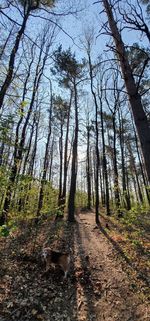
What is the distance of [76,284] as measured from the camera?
250 inches

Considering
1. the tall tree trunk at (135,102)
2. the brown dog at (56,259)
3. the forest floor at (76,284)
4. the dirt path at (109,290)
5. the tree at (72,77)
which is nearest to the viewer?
the tall tree trunk at (135,102)

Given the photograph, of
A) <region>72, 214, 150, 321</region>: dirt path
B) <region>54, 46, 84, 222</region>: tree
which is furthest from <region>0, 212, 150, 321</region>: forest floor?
<region>54, 46, 84, 222</region>: tree

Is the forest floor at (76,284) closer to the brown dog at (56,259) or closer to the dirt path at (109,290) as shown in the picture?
the dirt path at (109,290)

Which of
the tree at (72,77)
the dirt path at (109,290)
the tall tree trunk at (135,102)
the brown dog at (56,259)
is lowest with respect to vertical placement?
the dirt path at (109,290)

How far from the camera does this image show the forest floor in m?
5.17

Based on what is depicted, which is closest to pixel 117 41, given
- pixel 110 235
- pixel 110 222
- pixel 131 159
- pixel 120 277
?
pixel 120 277

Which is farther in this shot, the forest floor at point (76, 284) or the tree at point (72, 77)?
the tree at point (72, 77)

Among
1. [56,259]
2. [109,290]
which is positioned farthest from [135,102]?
[56,259]

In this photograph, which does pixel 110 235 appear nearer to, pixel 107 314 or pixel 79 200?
pixel 107 314

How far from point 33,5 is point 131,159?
19.5m

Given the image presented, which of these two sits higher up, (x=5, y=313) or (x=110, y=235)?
(x=110, y=235)

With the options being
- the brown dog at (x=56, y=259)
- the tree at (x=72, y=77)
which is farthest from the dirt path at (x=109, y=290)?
the tree at (x=72, y=77)

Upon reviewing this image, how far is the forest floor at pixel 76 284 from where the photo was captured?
517cm

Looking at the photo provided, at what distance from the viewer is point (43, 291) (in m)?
5.77
